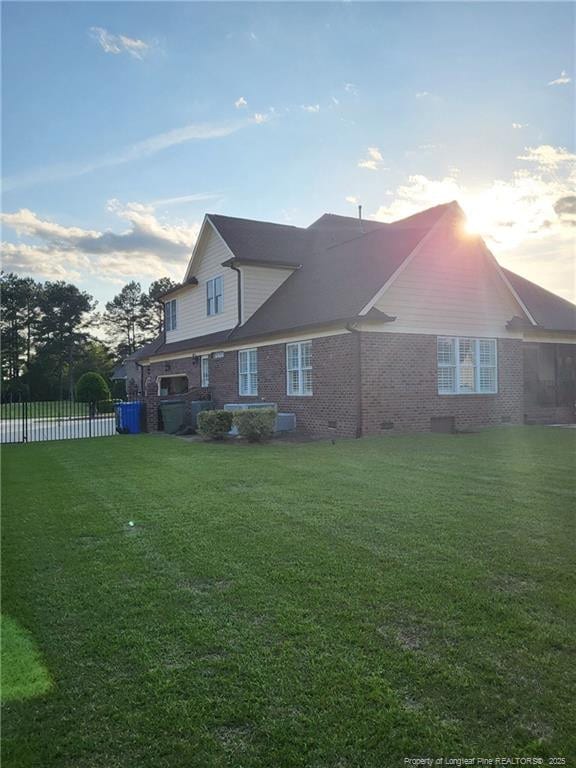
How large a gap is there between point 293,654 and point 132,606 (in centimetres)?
127

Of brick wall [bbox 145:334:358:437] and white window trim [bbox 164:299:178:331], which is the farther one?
white window trim [bbox 164:299:178:331]

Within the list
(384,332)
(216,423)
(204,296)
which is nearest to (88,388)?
(204,296)

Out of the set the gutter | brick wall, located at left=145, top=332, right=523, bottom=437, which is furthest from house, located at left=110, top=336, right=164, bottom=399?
brick wall, located at left=145, top=332, right=523, bottom=437

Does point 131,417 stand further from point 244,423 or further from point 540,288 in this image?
point 540,288

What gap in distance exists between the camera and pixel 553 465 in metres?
8.87

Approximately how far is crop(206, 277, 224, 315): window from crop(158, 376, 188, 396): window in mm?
4060

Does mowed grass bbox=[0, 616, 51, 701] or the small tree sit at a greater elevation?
the small tree

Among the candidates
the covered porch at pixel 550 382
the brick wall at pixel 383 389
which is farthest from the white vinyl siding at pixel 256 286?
the covered porch at pixel 550 382

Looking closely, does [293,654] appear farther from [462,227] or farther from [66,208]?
[462,227]

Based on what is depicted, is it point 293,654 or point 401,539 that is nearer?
point 293,654

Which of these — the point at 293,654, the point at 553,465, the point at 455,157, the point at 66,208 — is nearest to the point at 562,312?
the point at 455,157

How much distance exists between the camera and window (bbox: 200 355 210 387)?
2177 cm

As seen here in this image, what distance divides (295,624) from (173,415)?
49.5ft

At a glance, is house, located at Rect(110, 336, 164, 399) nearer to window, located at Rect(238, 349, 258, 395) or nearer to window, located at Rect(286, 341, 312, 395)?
window, located at Rect(238, 349, 258, 395)
